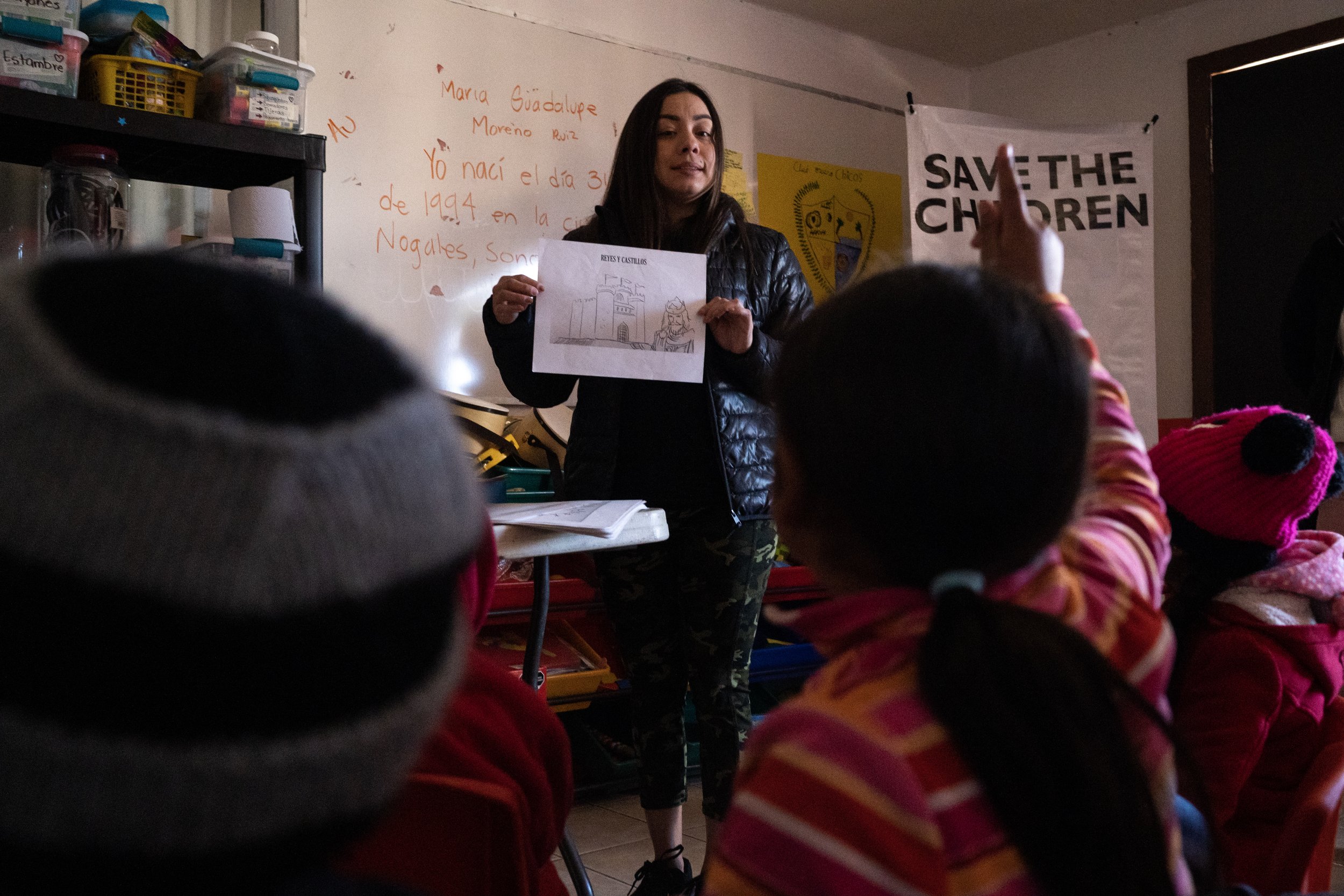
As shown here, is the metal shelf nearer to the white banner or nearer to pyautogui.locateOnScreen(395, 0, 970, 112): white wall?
pyautogui.locateOnScreen(395, 0, 970, 112): white wall

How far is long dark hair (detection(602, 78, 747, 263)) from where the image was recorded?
1.89 m

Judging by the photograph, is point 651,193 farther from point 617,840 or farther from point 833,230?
point 833,230

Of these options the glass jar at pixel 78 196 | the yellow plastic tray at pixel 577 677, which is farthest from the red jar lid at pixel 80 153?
the yellow plastic tray at pixel 577 677

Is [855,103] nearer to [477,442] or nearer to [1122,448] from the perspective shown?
[477,442]

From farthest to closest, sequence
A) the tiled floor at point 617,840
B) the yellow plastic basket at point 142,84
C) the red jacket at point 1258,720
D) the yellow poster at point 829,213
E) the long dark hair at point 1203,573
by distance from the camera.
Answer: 1. the yellow poster at point 829,213
2. the tiled floor at point 617,840
3. the yellow plastic basket at point 142,84
4. the long dark hair at point 1203,573
5. the red jacket at point 1258,720

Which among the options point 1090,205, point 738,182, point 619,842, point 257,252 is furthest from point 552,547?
point 1090,205

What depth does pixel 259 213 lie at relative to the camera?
192cm

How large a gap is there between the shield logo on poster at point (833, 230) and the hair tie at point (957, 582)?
3245mm

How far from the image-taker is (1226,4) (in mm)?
3676

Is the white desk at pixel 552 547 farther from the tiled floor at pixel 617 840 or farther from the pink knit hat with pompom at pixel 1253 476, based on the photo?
the pink knit hat with pompom at pixel 1253 476

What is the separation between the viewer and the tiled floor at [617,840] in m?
2.06

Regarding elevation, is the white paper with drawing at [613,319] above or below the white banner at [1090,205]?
below

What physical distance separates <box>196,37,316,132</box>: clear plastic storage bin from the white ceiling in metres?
2.13

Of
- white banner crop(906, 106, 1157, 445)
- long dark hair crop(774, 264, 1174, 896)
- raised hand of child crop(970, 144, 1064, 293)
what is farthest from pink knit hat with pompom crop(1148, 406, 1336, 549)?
white banner crop(906, 106, 1157, 445)
